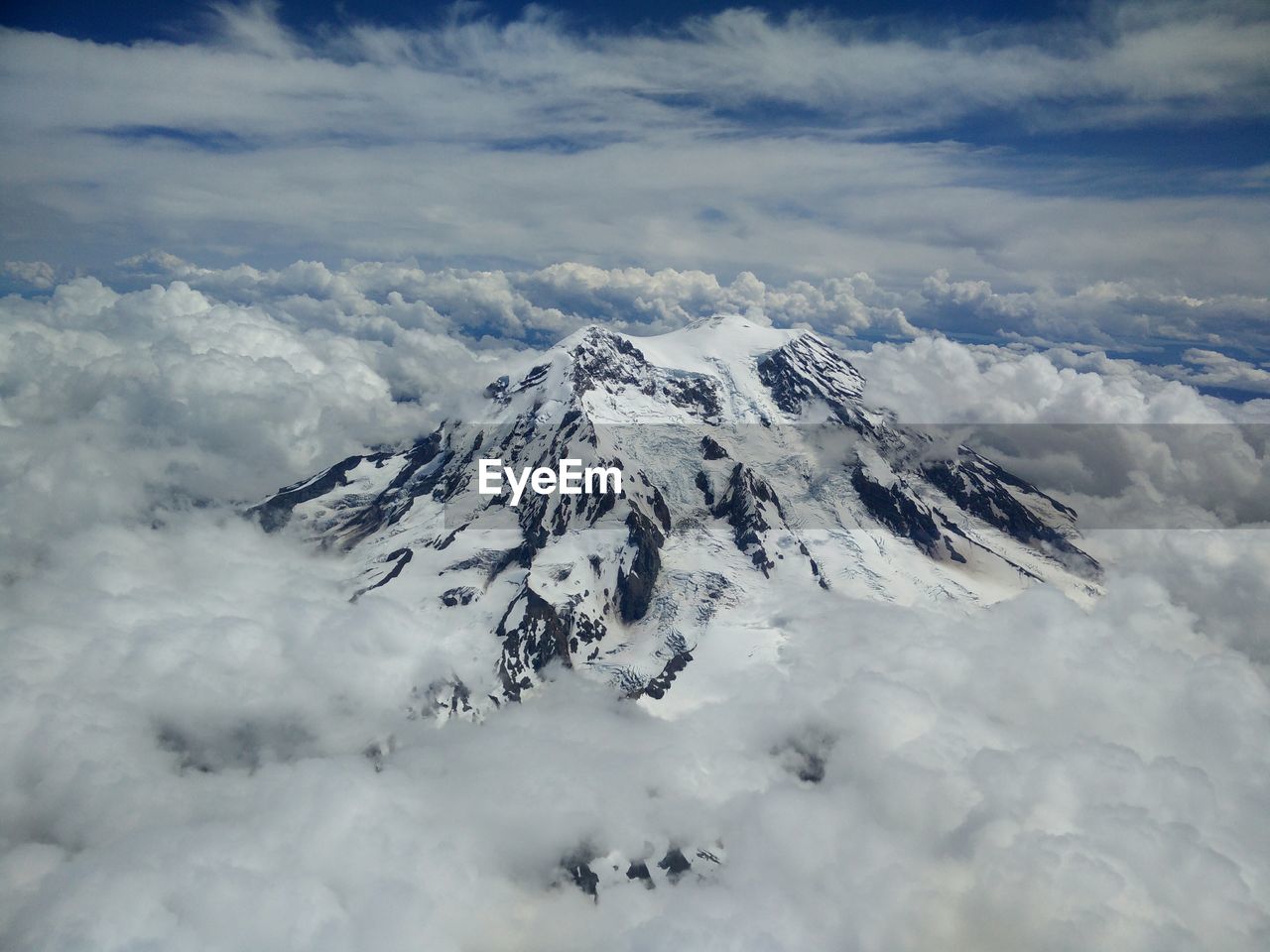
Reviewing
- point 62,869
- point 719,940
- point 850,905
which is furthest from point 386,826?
point 850,905

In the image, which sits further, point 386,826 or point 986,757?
point 986,757

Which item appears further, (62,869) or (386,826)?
(386,826)

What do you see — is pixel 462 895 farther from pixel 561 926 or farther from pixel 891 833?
pixel 891 833

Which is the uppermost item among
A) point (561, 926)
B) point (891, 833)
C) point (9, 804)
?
point (891, 833)

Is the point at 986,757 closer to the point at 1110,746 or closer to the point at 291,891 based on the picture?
the point at 1110,746

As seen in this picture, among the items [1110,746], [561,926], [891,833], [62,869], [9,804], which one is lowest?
[561,926]

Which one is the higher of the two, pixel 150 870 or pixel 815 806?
pixel 150 870

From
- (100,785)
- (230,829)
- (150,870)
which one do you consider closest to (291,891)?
(150,870)

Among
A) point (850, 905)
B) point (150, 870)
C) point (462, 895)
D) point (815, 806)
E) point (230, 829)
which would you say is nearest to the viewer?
point (150, 870)

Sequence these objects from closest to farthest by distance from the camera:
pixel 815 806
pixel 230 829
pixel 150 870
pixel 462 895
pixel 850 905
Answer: pixel 150 870
pixel 850 905
pixel 230 829
pixel 462 895
pixel 815 806
